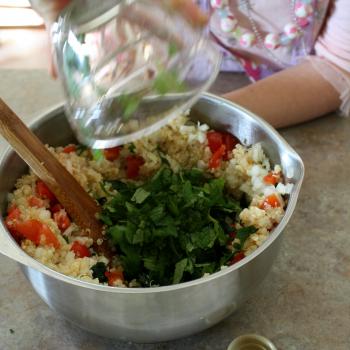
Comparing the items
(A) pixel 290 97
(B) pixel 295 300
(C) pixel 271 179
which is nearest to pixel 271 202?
(C) pixel 271 179

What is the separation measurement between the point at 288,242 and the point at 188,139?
0.72 ft

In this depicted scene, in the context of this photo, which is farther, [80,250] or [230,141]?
[230,141]

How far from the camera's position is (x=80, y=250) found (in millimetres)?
761

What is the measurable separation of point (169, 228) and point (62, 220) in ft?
0.49

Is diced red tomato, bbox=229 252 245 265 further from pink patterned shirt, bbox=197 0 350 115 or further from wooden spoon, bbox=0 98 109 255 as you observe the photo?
pink patterned shirt, bbox=197 0 350 115

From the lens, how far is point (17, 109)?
3.85 feet

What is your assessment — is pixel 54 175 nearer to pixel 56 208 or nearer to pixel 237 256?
pixel 56 208

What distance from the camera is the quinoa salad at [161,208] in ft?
2.44

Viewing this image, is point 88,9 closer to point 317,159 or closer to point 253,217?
point 253,217

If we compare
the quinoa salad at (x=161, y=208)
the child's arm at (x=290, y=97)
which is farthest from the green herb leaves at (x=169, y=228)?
the child's arm at (x=290, y=97)

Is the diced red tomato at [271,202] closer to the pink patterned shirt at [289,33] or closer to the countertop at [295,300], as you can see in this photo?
the countertop at [295,300]

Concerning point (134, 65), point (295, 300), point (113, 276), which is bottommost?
point (295, 300)

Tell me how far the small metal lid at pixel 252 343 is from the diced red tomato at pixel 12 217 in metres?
0.31

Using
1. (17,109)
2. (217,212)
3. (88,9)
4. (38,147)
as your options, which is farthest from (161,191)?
(17,109)
